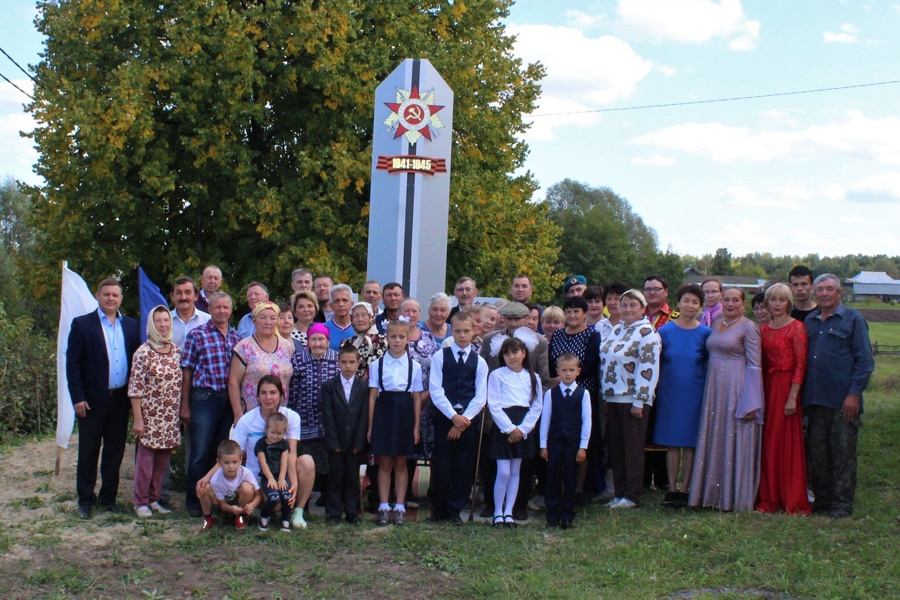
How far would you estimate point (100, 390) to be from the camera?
247 inches

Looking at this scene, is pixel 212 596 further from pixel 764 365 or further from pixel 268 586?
pixel 764 365

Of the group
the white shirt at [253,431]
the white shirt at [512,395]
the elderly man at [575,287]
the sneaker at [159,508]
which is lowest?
the sneaker at [159,508]

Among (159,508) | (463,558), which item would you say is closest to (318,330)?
(159,508)

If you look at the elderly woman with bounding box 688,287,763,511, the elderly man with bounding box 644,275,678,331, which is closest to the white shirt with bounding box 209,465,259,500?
the elderly woman with bounding box 688,287,763,511

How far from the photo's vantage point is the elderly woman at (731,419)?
6.49m

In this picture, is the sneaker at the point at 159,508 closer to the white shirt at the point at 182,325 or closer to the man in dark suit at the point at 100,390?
the man in dark suit at the point at 100,390

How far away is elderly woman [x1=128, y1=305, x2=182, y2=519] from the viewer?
20.5 feet

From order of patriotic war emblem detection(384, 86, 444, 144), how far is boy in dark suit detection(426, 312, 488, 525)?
4272 millimetres

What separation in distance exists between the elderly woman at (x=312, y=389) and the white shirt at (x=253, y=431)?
0.31 meters

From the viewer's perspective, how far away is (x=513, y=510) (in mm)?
6445

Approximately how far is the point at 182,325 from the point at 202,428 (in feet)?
2.96

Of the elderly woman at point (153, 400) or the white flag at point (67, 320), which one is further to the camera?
the white flag at point (67, 320)

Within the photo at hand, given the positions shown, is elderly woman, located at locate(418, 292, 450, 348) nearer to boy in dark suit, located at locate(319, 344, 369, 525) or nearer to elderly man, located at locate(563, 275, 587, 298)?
boy in dark suit, located at locate(319, 344, 369, 525)

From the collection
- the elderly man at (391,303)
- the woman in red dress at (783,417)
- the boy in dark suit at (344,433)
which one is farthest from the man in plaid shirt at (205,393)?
the woman in red dress at (783,417)
